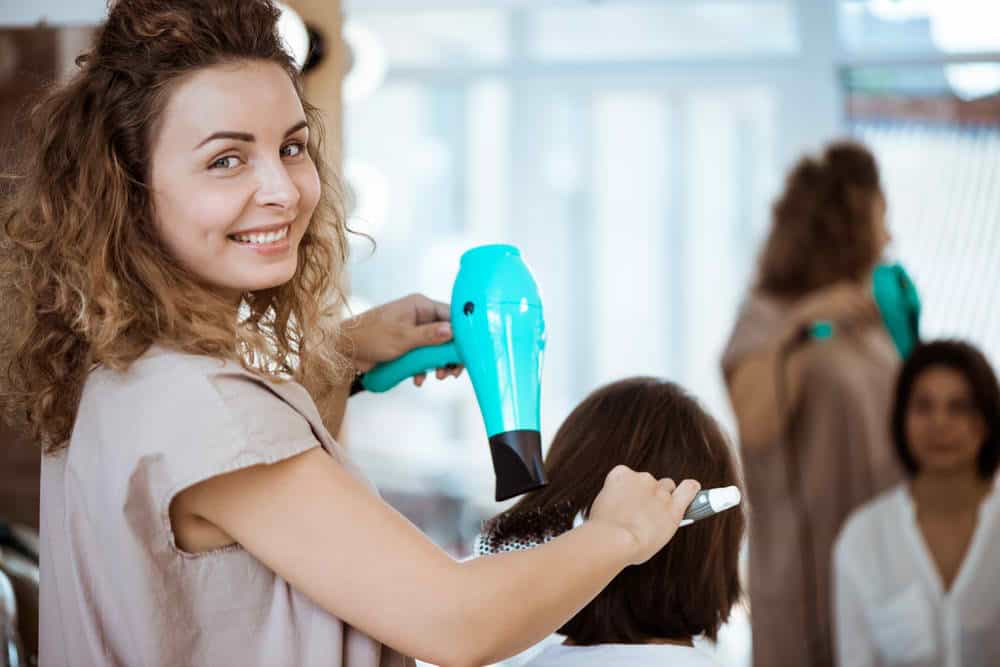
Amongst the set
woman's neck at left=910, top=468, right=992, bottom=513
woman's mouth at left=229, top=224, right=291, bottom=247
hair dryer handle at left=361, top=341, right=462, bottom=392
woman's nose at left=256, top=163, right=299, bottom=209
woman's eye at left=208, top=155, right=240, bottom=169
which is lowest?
woman's neck at left=910, top=468, right=992, bottom=513

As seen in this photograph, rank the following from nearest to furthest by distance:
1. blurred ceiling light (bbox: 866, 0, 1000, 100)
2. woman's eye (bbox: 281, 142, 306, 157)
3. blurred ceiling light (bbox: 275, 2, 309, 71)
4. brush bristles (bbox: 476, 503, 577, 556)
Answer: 1. woman's eye (bbox: 281, 142, 306, 157)
2. brush bristles (bbox: 476, 503, 577, 556)
3. blurred ceiling light (bbox: 275, 2, 309, 71)
4. blurred ceiling light (bbox: 866, 0, 1000, 100)

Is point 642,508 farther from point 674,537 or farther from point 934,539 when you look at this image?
point 934,539

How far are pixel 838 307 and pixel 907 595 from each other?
61 cm

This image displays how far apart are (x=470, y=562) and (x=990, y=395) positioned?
5.54 feet

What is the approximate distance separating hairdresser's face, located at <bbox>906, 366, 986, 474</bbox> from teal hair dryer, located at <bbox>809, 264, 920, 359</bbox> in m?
0.09

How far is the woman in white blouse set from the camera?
7.00 ft

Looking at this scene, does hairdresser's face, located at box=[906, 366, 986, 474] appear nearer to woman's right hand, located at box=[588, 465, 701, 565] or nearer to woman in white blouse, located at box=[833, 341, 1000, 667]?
woman in white blouse, located at box=[833, 341, 1000, 667]

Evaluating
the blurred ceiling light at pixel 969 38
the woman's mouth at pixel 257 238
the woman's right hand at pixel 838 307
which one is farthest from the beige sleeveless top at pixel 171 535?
the blurred ceiling light at pixel 969 38

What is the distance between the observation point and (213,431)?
31.6 inches

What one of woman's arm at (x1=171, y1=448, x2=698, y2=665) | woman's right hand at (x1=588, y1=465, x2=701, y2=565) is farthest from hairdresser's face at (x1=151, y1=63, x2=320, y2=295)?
woman's right hand at (x1=588, y1=465, x2=701, y2=565)

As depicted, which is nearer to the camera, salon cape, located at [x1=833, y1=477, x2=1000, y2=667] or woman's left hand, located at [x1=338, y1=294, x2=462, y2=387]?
woman's left hand, located at [x1=338, y1=294, x2=462, y2=387]

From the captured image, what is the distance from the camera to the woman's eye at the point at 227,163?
0.87 meters

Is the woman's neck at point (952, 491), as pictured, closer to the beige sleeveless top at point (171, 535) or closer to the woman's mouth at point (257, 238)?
the beige sleeveless top at point (171, 535)

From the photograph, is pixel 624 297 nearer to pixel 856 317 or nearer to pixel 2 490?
pixel 856 317
